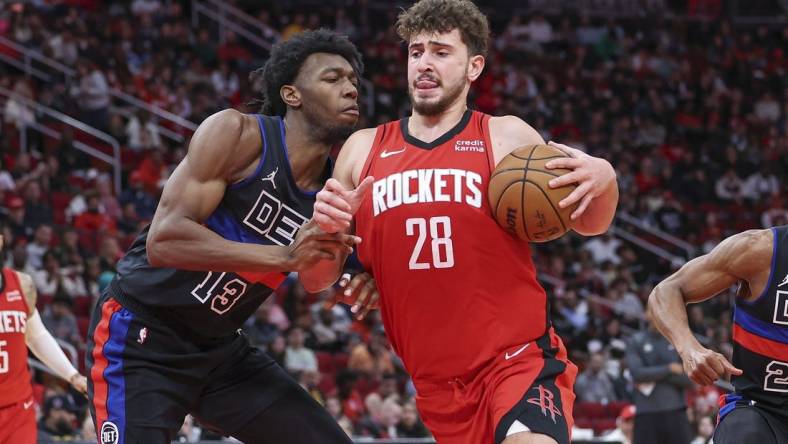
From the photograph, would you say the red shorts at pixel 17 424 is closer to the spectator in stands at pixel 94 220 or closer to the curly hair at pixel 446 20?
the curly hair at pixel 446 20

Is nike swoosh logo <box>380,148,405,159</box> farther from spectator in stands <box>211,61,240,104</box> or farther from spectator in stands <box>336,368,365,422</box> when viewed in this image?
spectator in stands <box>211,61,240,104</box>

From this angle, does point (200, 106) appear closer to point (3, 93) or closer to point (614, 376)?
point (3, 93)

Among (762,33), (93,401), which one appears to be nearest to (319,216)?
(93,401)

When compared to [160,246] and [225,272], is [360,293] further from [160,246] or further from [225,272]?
[160,246]

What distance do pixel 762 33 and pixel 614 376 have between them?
13.2m

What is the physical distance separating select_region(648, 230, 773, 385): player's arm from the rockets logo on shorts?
8.10 feet

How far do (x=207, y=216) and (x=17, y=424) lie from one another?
2554 mm

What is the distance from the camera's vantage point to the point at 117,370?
15.8 ft

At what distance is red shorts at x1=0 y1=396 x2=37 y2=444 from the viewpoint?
21.1ft

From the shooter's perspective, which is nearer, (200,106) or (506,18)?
(200,106)

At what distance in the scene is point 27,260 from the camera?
12070 mm

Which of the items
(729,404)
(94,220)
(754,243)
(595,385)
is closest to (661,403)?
(595,385)

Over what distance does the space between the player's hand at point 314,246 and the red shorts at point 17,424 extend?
9.52ft

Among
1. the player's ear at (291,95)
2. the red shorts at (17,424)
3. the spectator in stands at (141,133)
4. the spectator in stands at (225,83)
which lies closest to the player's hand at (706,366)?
the player's ear at (291,95)
